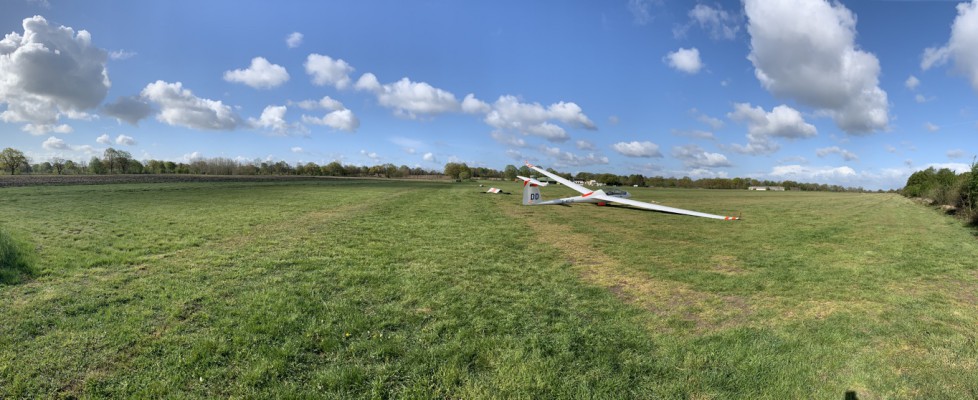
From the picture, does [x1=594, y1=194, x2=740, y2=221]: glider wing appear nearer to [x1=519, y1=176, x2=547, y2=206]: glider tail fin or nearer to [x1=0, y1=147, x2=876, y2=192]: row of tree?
[x1=519, y1=176, x2=547, y2=206]: glider tail fin

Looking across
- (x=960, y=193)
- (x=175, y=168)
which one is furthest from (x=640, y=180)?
(x=175, y=168)

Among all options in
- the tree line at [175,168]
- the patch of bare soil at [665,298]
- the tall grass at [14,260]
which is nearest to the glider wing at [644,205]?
the patch of bare soil at [665,298]

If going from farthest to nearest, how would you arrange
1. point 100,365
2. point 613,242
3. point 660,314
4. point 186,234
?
point 613,242
point 186,234
point 660,314
point 100,365

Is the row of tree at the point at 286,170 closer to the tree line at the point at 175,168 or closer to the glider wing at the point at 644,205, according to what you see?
the tree line at the point at 175,168

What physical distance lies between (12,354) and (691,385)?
387 inches

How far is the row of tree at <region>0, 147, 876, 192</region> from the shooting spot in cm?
10945

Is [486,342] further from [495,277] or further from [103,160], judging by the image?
[103,160]

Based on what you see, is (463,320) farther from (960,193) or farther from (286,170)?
(286,170)

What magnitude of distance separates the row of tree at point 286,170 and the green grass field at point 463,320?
254ft

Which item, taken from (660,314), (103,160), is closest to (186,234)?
(660,314)

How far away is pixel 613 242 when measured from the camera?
57.1ft

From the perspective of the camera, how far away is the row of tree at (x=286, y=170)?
4309 inches

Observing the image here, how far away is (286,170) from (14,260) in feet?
572

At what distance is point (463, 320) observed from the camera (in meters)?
7.31
